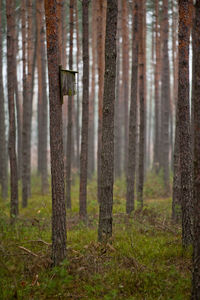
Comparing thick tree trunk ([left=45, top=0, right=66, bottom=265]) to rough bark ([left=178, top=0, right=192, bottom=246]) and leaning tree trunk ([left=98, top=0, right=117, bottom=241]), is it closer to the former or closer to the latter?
leaning tree trunk ([left=98, top=0, right=117, bottom=241])

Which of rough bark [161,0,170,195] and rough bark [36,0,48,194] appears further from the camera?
rough bark [161,0,170,195]

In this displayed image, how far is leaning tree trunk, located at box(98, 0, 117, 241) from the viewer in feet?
20.4

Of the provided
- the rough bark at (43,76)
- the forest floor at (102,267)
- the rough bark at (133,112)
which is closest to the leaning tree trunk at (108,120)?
the forest floor at (102,267)

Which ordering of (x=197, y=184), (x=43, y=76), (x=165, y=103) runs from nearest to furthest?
(x=197, y=184)
(x=43, y=76)
(x=165, y=103)

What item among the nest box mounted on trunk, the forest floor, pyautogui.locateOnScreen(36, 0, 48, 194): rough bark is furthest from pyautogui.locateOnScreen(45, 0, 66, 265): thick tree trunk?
pyautogui.locateOnScreen(36, 0, 48, 194): rough bark

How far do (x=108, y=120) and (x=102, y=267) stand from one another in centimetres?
279

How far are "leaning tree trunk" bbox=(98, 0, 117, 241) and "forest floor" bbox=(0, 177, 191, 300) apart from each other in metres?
0.54

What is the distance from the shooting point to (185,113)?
5910 mm

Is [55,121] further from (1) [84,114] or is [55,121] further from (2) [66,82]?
(1) [84,114]

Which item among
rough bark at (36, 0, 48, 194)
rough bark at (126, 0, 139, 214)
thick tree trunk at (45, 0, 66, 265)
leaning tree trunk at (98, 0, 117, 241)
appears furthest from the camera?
rough bark at (36, 0, 48, 194)

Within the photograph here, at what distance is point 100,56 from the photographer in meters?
11.3

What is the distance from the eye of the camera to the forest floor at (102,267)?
4646 millimetres

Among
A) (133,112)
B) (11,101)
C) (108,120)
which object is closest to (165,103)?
(133,112)

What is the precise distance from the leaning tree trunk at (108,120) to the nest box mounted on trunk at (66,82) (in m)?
0.98
